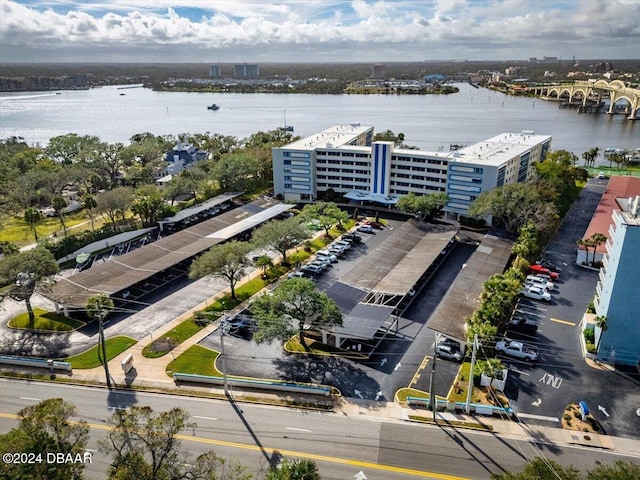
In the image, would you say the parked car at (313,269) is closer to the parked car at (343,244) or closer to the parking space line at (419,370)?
the parked car at (343,244)

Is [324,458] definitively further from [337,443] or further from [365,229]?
→ [365,229]

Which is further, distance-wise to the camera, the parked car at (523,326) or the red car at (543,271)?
the red car at (543,271)

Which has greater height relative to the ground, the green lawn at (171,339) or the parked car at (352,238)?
the parked car at (352,238)

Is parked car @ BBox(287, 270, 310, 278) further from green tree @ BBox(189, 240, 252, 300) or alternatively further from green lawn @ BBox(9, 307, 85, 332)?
green lawn @ BBox(9, 307, 85, 332)

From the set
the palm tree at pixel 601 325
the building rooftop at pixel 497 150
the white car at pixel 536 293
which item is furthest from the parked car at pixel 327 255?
the palm tree at pixel 601 325

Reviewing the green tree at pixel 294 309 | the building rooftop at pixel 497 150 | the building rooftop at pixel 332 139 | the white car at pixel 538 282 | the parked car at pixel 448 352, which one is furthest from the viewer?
the building rooftop at pixel 332 139

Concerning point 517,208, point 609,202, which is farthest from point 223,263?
point 609,202
